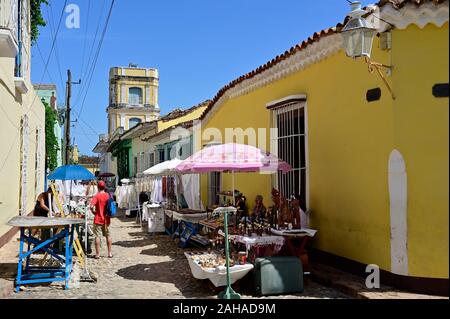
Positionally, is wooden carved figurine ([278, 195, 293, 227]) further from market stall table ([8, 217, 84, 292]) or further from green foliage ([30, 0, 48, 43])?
green foliage ([30, 0, 48, 43])

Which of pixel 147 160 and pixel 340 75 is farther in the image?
pixel 147 160

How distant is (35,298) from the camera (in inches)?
227

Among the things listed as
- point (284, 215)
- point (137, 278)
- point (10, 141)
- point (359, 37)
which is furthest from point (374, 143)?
point (10, 141)

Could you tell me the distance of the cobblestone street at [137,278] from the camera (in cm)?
595

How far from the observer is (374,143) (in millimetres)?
5852

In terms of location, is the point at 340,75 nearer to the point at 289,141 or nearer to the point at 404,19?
the point at 404,19

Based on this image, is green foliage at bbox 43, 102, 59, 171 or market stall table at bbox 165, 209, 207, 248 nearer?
market stall table at bbox 165, 209, 207, 248

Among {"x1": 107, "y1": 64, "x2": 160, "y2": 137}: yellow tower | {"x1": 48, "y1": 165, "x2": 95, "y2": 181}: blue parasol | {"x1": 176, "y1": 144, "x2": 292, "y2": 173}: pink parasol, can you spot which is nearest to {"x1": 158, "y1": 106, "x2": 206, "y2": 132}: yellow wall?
{"x1": 48, "y1": 165, "x2": 95, "y2": 181}: blue parasol

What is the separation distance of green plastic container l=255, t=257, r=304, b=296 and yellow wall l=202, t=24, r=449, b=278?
1.02 meters

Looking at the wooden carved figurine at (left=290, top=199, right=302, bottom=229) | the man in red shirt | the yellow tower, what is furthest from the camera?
the yellow tower

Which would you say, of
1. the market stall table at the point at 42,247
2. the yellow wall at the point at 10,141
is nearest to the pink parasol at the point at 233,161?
the market stall table at the point at 42,247

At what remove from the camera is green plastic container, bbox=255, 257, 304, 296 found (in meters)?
5.68
